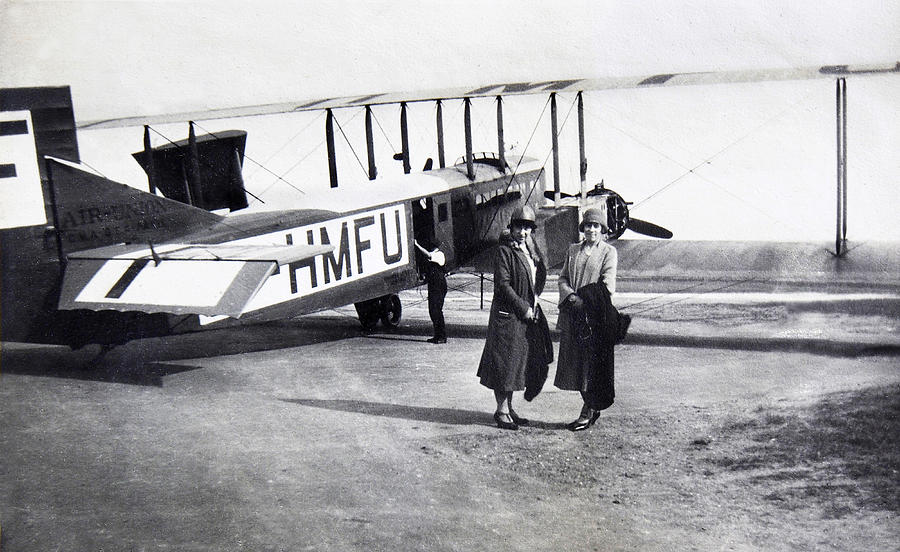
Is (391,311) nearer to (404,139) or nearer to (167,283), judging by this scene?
(404,139)

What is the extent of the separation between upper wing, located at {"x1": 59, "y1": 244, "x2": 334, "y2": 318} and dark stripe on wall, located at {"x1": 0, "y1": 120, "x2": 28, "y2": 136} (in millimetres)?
1219

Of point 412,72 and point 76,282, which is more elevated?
point 412,72

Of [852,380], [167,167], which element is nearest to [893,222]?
[852,380]

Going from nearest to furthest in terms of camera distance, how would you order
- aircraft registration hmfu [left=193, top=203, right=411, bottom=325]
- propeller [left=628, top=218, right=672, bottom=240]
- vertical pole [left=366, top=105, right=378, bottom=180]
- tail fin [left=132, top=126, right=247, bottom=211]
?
aircraft registration hmfu [left=193, top=203, right=411, bottom=325] < tail fin [left=132, top=126, right=247, bottom=211] < vertical pole [left=366, top=105, right=378, bottom=180] < propeller [left=628, top=218, right=672, bottom=240]

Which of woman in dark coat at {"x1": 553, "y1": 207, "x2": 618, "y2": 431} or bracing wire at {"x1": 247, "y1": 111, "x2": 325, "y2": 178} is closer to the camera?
woman in dark coat at {"x1": 553, "y1": 207, "x2": 618, "y2": 431}

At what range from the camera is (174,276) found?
226 inches

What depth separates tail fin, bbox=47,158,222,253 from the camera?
20.2ft

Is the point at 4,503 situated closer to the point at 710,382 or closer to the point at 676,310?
the point at 710,382

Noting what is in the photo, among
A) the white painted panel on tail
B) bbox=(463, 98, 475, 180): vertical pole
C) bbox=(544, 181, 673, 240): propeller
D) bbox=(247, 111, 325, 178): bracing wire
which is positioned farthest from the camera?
bbox=(247, 111, 325, 178): bracing wire

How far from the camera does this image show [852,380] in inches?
213

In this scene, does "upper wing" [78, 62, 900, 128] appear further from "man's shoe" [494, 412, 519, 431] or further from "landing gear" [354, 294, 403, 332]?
"man's shoe" [494, 412, 519, 431]

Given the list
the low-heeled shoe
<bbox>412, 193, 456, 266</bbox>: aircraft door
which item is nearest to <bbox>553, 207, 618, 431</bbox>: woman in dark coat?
the low-heeled shoe

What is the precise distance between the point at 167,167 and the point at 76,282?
3884mm

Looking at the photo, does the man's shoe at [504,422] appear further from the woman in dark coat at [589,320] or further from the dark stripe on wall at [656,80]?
the dark stripe on wall at [656,80]
